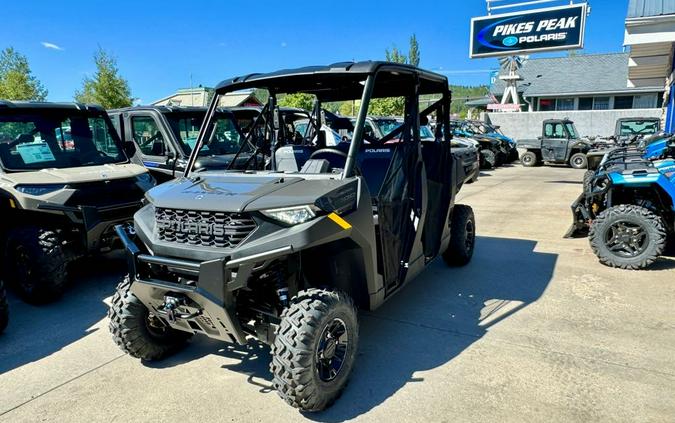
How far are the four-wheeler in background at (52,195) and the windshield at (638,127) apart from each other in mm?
15008

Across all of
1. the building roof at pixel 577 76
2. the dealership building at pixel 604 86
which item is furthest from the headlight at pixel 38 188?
the building roof at pixel 577 76

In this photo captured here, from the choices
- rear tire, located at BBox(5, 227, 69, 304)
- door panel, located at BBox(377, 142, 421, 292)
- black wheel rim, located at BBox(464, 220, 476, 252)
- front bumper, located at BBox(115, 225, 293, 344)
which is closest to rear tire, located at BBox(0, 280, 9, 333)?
rear tire, located at BBox(5, 227, 69, 304)

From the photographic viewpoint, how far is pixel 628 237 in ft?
18.2

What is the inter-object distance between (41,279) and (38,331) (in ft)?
1.97

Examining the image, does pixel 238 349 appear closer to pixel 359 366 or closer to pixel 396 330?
pixel 359 366

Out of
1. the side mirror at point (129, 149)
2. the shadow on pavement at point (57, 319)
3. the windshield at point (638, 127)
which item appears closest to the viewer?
the shadow on pavement at point (57, 319)

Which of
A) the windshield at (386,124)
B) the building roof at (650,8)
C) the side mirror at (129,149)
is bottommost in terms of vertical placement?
the side mirror at (129,149)

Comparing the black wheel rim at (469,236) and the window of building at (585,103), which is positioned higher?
the window of building at (585,103)

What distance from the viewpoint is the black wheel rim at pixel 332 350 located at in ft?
9.53

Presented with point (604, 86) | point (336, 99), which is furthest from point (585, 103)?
point (336, 99)

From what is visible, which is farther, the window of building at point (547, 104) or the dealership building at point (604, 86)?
the window of building at point (547, 104)

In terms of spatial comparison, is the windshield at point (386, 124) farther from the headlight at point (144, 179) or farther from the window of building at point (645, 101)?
the window of building at point (645, 101)

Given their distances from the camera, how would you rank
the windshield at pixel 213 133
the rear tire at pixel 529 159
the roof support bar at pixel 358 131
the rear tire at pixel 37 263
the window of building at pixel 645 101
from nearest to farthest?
the roof support bar at pixel 358 131 < the rear tire at pixel 37 263 < the windshield at pixel 213 133 < the rear tire at pixel 529 159 < the window of building at pixel 645 101

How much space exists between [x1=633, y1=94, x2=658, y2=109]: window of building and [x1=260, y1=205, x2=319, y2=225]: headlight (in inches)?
1446
